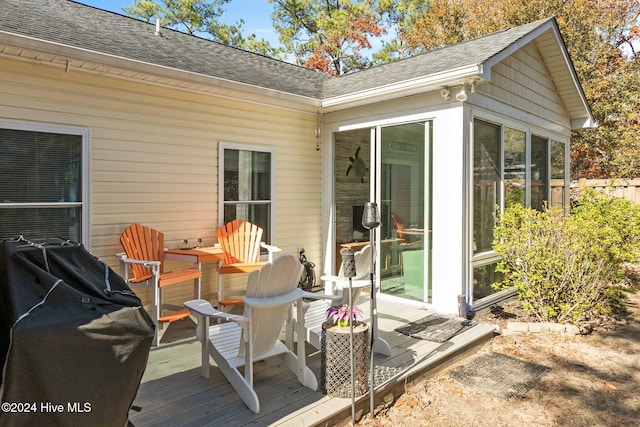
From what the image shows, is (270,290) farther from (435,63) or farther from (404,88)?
(435,63)

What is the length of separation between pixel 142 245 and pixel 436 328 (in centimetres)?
316

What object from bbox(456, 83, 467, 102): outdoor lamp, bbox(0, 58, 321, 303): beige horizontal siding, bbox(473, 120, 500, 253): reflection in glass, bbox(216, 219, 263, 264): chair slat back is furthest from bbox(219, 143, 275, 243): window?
bbox(473, 120, 500, 253): reflection in glass

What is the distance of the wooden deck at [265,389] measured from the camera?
2.54 m

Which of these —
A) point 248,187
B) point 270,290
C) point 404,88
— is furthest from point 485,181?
point 270,290

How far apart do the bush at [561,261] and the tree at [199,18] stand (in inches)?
634

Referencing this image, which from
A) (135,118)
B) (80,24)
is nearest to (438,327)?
(135,118)

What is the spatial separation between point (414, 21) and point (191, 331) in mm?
16676

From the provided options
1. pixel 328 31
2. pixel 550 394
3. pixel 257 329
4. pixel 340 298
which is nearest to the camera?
pixel 257 329

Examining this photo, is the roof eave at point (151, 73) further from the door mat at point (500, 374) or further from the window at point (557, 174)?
the window at point (557, 174)

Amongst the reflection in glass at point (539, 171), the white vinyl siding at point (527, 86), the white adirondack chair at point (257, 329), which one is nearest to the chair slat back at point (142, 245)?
the white adirondack chair at point (257, 329)

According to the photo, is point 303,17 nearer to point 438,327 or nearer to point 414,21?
point 414,21

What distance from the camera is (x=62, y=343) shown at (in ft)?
5.44

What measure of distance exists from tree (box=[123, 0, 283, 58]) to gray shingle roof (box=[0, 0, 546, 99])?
12.7 m

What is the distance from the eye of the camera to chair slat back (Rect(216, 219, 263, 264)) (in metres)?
4.93
